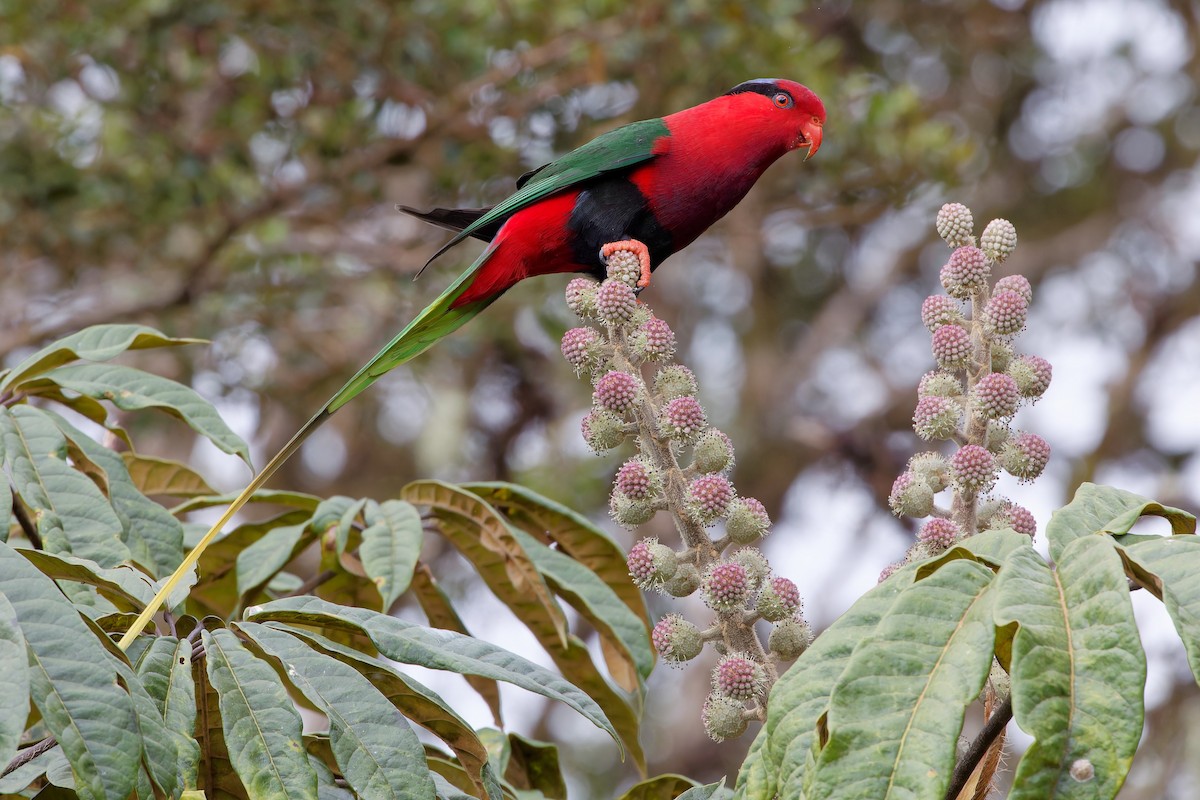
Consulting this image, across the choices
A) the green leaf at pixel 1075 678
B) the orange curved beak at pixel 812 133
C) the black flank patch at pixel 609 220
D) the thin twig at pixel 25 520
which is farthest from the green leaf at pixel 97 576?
the orange curved beak at pixel 812 133

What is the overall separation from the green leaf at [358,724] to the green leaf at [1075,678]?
560mm

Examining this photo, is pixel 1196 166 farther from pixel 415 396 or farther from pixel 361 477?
pixel 361 477

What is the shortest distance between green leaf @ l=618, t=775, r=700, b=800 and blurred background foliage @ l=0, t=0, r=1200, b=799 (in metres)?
3.27

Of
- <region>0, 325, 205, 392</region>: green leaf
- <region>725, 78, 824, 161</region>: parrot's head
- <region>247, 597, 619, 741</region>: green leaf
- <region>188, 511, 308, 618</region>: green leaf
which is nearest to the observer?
<region>247, 597, 619, 741</region>: green leaf

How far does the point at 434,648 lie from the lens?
1.23 metres

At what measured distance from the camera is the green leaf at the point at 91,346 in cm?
173

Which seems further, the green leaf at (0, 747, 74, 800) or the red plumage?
the red plumage

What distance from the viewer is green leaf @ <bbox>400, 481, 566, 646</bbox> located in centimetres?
176

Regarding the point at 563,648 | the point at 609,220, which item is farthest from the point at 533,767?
the point at 609,220

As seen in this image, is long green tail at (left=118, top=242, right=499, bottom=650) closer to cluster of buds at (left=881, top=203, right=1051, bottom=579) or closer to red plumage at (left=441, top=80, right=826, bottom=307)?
red plumage at (left=441, top=80, right=826, bottom=307)

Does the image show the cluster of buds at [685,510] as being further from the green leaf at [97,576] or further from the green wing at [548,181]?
the green wing at [548,181]

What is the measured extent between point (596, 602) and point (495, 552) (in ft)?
0.59

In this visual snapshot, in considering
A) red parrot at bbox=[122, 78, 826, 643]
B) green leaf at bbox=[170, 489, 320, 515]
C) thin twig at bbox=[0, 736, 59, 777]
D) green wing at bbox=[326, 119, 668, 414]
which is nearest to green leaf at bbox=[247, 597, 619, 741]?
thin twig at bbox=[0, 736, 59, 777]

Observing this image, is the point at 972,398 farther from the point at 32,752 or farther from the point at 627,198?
the point at 627,198
